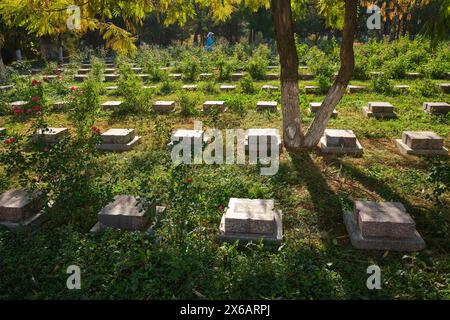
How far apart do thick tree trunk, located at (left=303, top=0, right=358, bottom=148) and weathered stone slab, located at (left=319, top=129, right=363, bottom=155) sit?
0.18 meters

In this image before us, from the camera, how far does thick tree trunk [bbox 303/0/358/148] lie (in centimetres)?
571

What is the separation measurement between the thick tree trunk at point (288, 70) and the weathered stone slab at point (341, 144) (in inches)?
19.1

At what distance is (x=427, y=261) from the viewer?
373 centimetres

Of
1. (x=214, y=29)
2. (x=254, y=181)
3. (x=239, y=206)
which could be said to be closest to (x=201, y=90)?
(x=254, y=181)

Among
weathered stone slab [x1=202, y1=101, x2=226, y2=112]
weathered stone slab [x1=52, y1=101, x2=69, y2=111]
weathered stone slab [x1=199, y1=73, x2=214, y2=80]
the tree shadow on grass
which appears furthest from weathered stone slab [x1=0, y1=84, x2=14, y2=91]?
the tree shadow on grass

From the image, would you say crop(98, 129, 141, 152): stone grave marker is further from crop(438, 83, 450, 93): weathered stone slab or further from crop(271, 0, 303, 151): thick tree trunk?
crop(438, 83, 450, 93): weathered stone slab

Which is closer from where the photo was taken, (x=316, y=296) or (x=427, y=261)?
(x=316, y=296)

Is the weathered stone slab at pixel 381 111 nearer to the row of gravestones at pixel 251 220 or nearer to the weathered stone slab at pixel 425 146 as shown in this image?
the weathered stone slab at pixel 425 146

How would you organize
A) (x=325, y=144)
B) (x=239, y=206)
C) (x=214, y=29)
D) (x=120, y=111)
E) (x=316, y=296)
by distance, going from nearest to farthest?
(x=316, y=296)
(x=239, y=206)
(x=325, y=144)
(x=120, y=111)
(x=214, y=29)

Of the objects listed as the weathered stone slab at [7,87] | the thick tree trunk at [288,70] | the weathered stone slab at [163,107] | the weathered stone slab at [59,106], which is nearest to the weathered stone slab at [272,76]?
the weathered stone slab at [163,107]

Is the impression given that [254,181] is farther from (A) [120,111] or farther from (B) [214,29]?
(B) [214,29]

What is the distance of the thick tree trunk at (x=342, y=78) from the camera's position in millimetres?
5715

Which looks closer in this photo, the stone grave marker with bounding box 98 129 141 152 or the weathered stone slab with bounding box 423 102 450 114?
the stone grave marker with bounding box 98 129 141 152

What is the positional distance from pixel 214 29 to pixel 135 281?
119 ft
